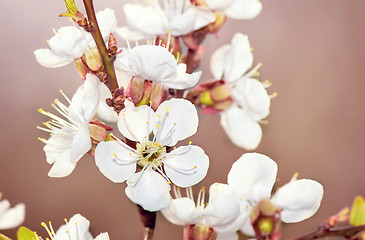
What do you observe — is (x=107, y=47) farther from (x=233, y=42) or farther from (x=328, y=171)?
(x=328, y=171)

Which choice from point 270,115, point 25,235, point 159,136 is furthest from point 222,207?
point 270,115

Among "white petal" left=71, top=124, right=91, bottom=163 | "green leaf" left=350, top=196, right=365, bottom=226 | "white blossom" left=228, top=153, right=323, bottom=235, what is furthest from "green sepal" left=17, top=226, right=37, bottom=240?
"green leaf" left=350, top=196, right=365, bottom=226

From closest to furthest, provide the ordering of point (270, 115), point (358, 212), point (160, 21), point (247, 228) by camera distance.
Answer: point (358, 212) → point (247, 228) → point (160, 21) → point (270, 115)

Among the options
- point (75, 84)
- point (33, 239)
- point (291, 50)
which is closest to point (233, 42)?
point (33, 239)

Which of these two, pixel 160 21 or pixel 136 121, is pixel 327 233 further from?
pixel 160 21

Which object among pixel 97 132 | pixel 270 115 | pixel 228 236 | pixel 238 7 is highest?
pixel 238 7

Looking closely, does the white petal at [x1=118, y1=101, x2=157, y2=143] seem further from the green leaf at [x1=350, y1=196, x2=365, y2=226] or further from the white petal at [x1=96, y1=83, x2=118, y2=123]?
the green leaf at [x1=350, y1=196, x2=365, y2=226]

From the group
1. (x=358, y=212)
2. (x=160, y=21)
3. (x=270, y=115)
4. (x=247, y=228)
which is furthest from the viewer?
(x=270, y=115)
